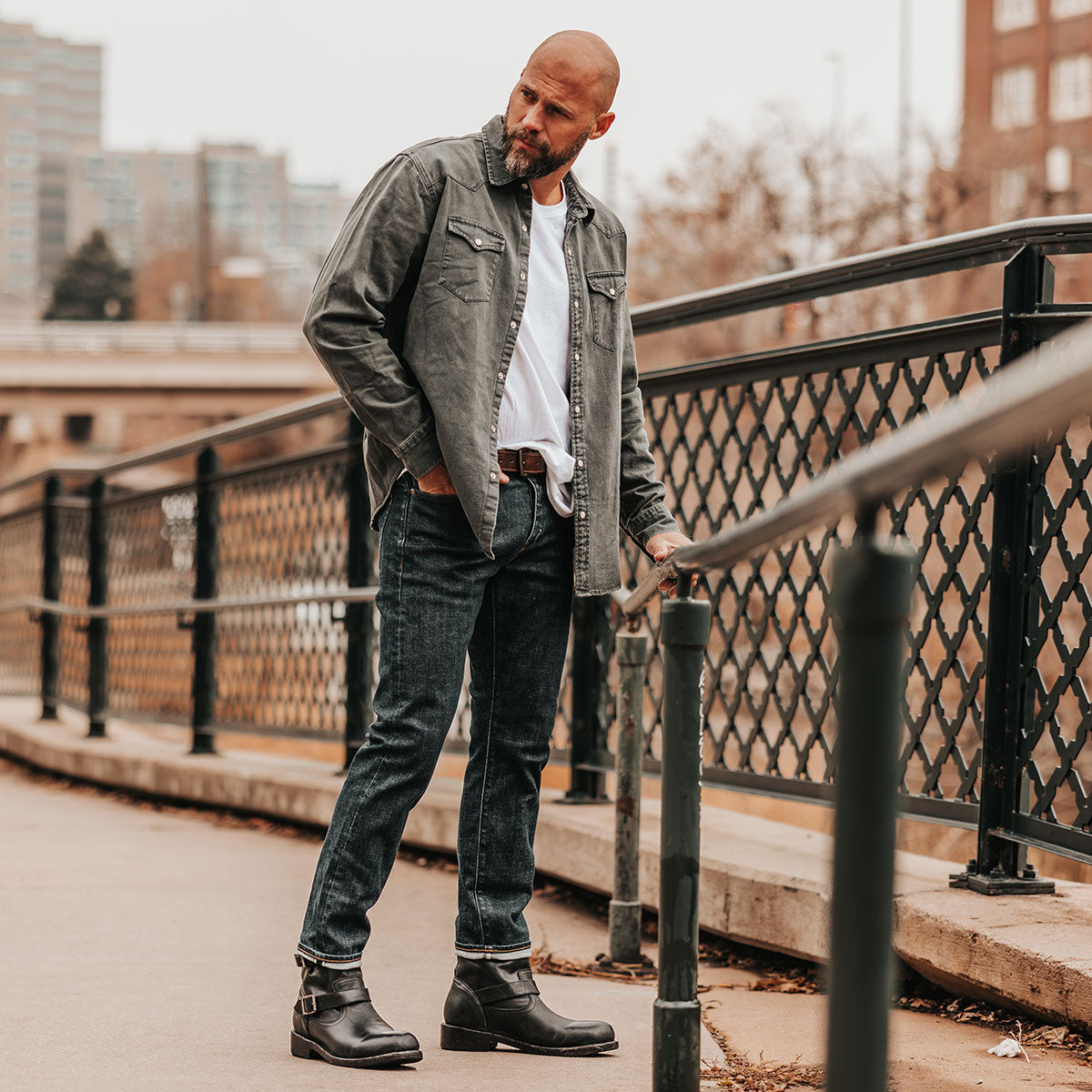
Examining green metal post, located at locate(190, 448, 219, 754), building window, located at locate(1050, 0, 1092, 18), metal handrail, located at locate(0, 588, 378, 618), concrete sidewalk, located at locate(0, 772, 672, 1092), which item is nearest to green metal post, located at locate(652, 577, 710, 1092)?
concrete sidewalk, located at locate(0, 772, 672, 1092)

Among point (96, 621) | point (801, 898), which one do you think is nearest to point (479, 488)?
point (801, 898)

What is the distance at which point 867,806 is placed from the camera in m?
1.33

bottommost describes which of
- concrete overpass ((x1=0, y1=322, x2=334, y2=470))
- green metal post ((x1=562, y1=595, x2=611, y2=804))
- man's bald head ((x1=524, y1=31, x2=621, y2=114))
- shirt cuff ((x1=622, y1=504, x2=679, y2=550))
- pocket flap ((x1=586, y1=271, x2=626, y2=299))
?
green metal post ((x1=562, y1=595, x2=611, y2=804))

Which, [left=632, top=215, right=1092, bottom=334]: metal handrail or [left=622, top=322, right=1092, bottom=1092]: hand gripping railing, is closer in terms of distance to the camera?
[left=622, top=322, right=1092, bottom=1092]: hand gripping railing

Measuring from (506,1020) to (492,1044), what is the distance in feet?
0.19

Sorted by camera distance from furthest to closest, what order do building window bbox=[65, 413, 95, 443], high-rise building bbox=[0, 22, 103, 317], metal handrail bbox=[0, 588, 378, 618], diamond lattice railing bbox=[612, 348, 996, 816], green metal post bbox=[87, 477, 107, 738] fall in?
high-rise building bbox=[0, 22, 103, 317] → building window bbox=[65, 413, 95, 443] → green metal post bbox=[87, 477, 107, 738] → metal handrail bbox=[0, 588, 378, 618] → diamond lattice railing bbox=[612, 348, 996, 816]

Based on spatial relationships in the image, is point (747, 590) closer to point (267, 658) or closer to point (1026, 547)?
point (1026, 547)

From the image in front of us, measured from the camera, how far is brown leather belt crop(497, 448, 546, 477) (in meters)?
2.96

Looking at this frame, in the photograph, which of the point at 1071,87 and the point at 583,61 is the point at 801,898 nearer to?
the point at 583,61

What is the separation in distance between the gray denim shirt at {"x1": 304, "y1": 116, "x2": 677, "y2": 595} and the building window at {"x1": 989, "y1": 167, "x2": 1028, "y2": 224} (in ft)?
87.6

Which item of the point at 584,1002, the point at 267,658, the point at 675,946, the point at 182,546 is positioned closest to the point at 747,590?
the point at 584,1002

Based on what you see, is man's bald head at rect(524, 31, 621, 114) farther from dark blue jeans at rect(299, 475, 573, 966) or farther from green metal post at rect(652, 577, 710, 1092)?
green metal post at rect(652, 577, 710, 1092)

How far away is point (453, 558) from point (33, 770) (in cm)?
671

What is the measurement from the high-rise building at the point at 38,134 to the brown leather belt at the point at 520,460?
488ft
